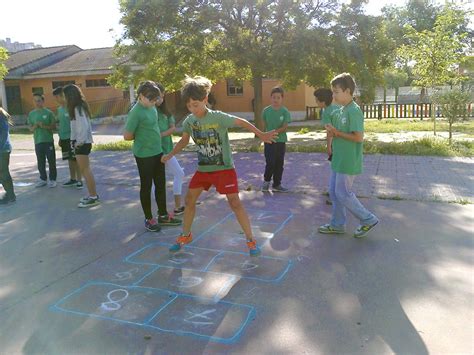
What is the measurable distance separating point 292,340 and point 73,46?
125ft

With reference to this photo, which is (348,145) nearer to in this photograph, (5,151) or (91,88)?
Answer: (5,151)

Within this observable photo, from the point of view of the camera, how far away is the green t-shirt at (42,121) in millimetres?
8180

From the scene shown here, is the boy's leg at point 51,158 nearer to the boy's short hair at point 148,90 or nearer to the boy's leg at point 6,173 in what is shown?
the boy's leg at point 6,173

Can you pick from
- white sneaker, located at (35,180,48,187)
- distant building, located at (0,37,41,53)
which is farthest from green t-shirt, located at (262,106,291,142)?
distant building, located at (0,37,41,53)

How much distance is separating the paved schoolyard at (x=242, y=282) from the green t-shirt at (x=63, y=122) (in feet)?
6.24

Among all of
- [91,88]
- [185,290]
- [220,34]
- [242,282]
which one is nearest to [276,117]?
[242,282]

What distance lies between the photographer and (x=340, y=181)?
189 inches

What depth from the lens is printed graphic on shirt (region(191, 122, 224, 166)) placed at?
440 cm

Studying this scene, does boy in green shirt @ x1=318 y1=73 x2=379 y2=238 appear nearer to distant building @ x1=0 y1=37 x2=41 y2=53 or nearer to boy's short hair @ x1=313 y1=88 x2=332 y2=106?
boy's short hair @ x1=313 y1=88 x2=332 y2=106

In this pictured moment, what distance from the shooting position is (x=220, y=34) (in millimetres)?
14781

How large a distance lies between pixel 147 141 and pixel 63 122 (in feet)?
11.8

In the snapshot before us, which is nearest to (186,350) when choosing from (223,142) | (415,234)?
(223,142)

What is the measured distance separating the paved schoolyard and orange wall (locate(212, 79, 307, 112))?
63.7 ft

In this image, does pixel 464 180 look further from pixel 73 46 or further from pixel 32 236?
pixel 73 46
